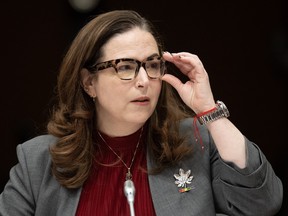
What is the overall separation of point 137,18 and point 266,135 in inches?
76.8

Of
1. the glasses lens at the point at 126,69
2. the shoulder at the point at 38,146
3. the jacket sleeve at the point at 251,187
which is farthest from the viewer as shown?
the shoulder at the point at 38,146

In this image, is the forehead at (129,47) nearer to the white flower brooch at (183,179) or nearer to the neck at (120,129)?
the neck at (120,129)

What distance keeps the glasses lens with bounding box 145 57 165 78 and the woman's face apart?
2 centimetres

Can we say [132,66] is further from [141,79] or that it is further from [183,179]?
[183,179]

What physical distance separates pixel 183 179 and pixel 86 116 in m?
0.47

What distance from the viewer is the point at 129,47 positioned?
6.48 ft

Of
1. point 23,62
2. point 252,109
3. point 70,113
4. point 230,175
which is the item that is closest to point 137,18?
point 70,113

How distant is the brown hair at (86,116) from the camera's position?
202 cm

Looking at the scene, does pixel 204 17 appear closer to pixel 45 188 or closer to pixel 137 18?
pixel 137 18

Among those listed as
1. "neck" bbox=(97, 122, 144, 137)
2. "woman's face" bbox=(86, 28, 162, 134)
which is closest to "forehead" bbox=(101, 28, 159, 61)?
"woman's face" bbox=(86, 28, 162, 134)

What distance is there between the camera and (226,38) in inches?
144

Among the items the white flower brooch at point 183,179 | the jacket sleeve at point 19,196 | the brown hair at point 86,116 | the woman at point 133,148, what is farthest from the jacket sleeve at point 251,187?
the jacket sleeve at point 19,196

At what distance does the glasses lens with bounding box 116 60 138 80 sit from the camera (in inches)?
76.6

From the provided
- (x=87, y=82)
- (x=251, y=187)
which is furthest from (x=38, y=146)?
(x=251, y=187)
